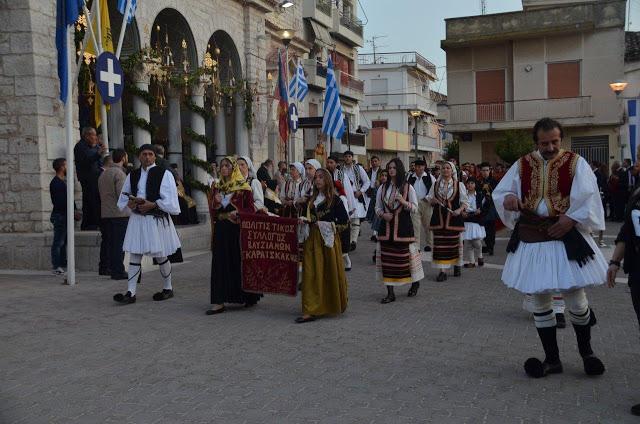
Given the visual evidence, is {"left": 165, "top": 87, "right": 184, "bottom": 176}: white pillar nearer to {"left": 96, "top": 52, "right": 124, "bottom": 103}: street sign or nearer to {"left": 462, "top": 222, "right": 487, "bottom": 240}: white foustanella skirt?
{"left": 96, "top": 52, "right": 124, "bottom": 103}: street sign

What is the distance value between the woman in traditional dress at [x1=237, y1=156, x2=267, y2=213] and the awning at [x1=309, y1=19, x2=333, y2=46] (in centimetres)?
2612

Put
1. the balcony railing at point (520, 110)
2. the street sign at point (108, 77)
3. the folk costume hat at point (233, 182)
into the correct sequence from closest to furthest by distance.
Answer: the folk costume hat at point (233, 182)
the street sign at point (108, 77)
the balcony railing at point (520, 110)

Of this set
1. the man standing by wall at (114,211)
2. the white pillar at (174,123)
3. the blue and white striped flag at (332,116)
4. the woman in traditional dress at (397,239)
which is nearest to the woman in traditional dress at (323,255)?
the woman in traditional dress at (397,239)

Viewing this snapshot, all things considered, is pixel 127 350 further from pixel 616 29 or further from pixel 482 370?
pixel 616 29

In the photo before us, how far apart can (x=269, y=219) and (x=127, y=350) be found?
2569 mm

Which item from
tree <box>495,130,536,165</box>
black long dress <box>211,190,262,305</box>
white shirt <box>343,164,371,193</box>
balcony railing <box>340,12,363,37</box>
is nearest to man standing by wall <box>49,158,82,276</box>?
black long dress <box>211,190,262,305</box>

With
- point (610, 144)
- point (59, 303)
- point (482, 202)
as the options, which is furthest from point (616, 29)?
point (59, 303)

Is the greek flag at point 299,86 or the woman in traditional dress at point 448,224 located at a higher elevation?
the greek flag at point 299,86

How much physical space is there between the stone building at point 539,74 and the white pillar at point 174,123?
18.0 meters

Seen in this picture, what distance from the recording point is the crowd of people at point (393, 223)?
518 cm

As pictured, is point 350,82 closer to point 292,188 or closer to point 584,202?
point 292,188

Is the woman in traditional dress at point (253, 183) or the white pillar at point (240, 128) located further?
the white pillar at point (240, 128)

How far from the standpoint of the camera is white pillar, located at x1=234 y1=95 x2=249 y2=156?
21344 millimetres

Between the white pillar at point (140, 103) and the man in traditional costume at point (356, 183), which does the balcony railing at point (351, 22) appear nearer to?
the white pillar at point (140, 103)
